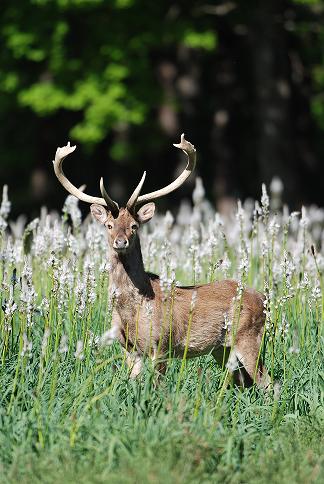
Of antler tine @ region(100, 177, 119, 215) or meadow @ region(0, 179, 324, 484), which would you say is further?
antler tine @ region(100, 177, 119, 215)

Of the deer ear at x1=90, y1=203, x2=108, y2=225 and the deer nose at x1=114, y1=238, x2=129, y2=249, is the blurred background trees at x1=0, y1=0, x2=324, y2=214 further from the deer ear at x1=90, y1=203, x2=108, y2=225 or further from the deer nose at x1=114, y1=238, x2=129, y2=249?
the deer nose at x1=114, y1=238, x2=129, y2=249

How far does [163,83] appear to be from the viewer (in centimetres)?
2288

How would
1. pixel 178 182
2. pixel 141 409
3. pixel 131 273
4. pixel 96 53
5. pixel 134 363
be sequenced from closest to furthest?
pixel 141 409, pixel 134 363, pixel 131 273, pixel 178 182, pixel 96 53

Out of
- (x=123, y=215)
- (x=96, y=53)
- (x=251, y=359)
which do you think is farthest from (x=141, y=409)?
(x=96, y=53)

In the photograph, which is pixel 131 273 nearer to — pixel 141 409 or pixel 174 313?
pixel 174 313

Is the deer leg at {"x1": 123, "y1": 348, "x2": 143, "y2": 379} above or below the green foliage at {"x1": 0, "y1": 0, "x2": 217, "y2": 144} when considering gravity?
below

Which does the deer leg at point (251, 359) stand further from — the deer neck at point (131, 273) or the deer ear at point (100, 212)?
the deer ear at point (100, 212)

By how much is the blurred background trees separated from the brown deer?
11.9m

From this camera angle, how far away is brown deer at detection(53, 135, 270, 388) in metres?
7.26

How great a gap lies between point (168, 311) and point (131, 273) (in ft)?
1.32

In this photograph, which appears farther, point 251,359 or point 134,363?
point 251,359

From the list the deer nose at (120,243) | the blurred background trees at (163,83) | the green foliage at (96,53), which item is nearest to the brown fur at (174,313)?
the deer nose at (120,243)

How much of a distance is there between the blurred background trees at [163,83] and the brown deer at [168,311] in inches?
468

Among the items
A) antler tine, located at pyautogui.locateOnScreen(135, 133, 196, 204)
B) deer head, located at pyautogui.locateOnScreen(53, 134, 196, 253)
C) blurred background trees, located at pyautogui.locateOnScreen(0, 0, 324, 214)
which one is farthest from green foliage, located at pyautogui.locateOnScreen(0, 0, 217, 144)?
deer head, located at pyautogui.locateOnScreen(53, 134, 196, 253)
